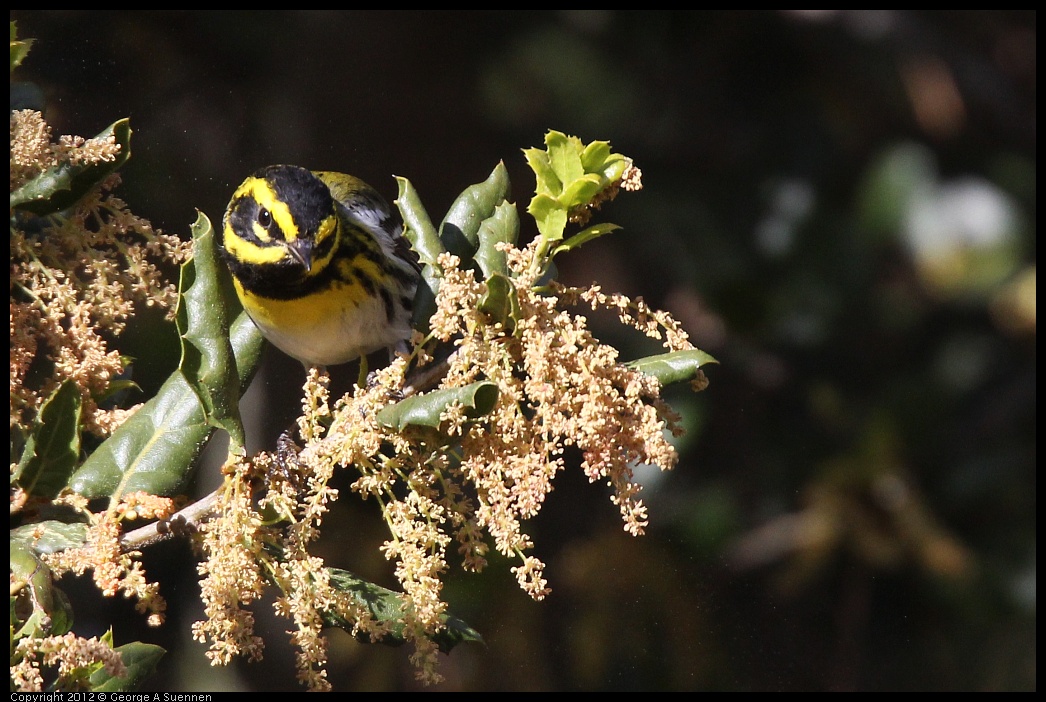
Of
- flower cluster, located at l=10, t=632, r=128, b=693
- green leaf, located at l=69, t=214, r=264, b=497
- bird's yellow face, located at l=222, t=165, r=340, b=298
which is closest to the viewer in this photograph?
flower cluster, located at l=10, t=632, r=128, b=693

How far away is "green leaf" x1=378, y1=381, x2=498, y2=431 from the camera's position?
0.73 m

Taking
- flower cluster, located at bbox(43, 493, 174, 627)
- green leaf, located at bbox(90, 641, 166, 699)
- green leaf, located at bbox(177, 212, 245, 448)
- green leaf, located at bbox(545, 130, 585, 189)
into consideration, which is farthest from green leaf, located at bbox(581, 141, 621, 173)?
green leaf, located at bbox(90, 641, 166, 699)

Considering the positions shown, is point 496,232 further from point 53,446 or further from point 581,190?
point 53,446

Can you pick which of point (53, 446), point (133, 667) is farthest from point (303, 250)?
point (133, 667)

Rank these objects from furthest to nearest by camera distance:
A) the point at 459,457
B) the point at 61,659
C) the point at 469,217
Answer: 1. the point at 469,217
2. the point at 459,457
3. the point at 61,659

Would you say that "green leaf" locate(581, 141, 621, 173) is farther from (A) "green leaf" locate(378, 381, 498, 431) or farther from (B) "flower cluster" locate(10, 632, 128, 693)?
(B) "flower cluster" locate(10, 632, 128, 693)

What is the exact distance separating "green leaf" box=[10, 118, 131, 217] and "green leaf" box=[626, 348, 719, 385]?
429 millimetres

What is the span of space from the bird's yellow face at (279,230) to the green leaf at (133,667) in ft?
1.28

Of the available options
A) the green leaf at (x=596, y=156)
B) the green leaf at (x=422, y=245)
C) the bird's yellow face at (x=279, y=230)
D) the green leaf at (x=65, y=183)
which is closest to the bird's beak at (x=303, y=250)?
the bird's yellow face at (x=279, y=230)

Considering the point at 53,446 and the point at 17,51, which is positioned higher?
the point at 17,51

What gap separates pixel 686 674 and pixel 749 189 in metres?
0.90

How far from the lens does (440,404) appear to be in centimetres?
74

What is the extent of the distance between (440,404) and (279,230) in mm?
444

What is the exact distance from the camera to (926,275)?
2.04 metres
